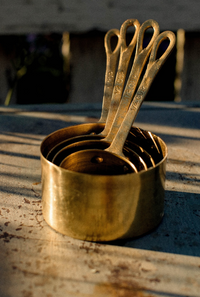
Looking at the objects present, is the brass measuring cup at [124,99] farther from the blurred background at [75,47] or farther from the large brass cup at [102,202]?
the blurred background at [75,47]

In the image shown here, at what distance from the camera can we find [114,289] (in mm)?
536

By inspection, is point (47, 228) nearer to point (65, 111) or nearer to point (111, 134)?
point (111, 134)

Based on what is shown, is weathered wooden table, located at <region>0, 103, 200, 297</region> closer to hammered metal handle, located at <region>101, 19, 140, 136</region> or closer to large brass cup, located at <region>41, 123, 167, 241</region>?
large brass cup, located at <region>41, 123, 167, 241</region>

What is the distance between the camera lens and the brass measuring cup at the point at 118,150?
2.12 feet

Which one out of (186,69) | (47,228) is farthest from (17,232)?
(186,69)

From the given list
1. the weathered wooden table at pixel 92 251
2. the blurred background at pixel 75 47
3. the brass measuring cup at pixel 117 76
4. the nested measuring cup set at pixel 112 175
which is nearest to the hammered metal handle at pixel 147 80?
the nested measuring cup set at pixel 112 175

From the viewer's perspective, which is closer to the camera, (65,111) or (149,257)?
(149,257)

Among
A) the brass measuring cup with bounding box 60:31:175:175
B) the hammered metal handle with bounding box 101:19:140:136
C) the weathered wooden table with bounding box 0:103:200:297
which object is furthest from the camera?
the hammered metal handle with bounding box 101:19:140:136

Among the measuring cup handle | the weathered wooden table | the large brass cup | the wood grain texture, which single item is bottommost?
the weathered wooden table

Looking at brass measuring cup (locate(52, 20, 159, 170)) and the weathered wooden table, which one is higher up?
brass measuring cup (locate(52, 20, 159, 170))

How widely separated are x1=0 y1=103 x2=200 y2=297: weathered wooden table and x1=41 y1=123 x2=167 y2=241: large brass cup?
0.03m

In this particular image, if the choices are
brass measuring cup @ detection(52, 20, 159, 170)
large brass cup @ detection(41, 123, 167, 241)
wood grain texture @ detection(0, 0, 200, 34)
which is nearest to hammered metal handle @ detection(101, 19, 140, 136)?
brass measuring cup @ detection(52, 20, 159, 170)

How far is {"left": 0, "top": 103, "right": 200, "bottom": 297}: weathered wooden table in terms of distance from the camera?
1.78 feet

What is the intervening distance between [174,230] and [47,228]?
0.89ft
